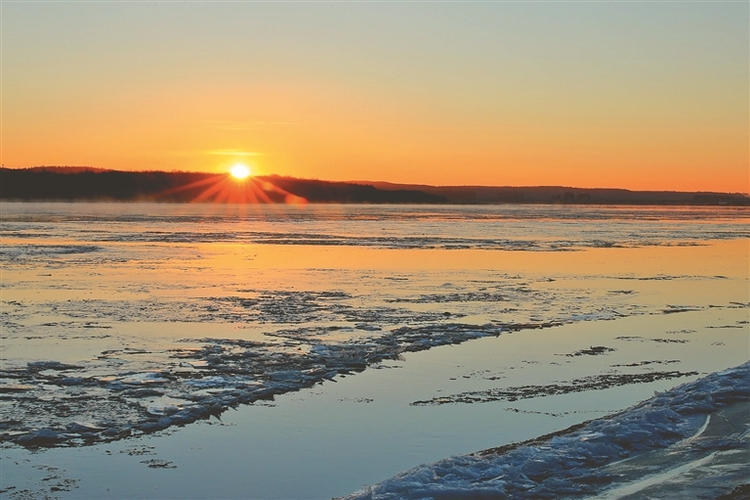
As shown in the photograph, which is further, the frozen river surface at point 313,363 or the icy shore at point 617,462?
the frozen river surface at point 313,363

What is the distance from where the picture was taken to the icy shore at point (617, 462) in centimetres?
547

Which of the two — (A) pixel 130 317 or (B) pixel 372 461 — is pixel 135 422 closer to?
(B) pixel 372 461

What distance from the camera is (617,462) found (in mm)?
6172

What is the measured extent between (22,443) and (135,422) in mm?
955

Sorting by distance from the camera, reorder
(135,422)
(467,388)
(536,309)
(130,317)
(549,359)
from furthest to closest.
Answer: (536,309) → (130,317) → (549,359) → (467,388) → (135,422)

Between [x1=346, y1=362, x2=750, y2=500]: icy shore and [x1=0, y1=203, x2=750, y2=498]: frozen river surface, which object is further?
[x1=0, y1=203, x2=750, y2=498]: frozen river surface

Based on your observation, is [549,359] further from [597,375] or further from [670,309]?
[670,309]

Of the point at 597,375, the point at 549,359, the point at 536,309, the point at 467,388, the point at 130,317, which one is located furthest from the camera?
the point at 536,309

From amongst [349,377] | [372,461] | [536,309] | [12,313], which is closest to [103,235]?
[12,313]

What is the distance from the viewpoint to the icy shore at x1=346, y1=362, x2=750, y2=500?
5.47m

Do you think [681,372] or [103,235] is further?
[103,235]

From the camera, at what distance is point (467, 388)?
332 inches

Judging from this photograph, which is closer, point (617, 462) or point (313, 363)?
point (617, 462)

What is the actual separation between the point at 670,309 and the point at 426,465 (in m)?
9.29
